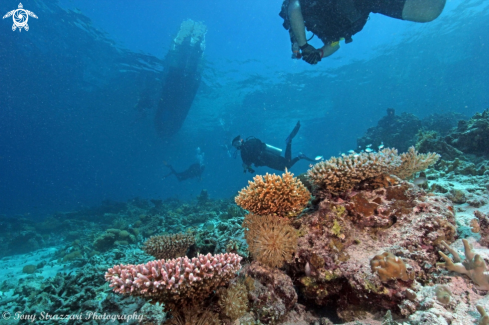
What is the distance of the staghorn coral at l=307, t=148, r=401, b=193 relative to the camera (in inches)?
132

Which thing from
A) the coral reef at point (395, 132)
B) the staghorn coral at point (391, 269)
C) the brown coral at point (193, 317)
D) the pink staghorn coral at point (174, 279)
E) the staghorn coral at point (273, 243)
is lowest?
the brown coral at point (193, 317)

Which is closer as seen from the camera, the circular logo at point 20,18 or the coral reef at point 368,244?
the coral reef at point 368,244

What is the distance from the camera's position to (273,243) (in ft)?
10.2

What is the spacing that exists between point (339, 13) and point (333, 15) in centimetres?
15

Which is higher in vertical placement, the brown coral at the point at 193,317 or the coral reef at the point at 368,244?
the coral reef at the point at 368,244

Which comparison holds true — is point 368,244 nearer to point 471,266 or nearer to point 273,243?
point 471,266

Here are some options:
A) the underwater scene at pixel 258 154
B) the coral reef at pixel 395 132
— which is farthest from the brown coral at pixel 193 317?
the coral reef at pixel 395 132

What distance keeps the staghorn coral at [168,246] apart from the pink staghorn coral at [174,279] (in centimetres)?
217

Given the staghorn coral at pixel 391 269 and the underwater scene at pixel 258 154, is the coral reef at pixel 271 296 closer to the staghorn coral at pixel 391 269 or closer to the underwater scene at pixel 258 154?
the underwater scene at pixel 258 154

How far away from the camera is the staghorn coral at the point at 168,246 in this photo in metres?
4.60

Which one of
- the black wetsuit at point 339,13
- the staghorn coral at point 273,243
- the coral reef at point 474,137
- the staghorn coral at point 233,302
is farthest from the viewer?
the coral reef at point 474,137

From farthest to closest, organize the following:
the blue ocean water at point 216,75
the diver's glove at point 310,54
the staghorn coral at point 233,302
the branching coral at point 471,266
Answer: the blue ocean water at point 216,75, the diver's glove at point 310,54, the staghorn coral at point 233,302, the branching coral at point 471,266

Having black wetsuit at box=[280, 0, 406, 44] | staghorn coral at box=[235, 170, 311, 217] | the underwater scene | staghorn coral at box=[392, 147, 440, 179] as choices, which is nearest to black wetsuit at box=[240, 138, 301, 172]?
the underwater scene

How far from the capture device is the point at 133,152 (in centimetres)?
5962
